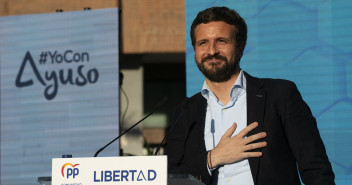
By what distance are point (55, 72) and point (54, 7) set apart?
1.96 meters

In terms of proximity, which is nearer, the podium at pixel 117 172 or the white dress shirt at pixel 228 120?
the podium at pixel 117 172

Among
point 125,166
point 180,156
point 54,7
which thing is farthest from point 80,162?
point 54,7

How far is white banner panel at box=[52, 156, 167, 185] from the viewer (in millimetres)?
2320

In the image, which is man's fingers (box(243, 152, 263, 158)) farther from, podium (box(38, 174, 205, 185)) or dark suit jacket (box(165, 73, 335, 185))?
Result: podium (box(38, 174, 205, 185))

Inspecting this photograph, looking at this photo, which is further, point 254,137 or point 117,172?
point 254,137

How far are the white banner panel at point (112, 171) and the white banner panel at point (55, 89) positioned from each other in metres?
3.65

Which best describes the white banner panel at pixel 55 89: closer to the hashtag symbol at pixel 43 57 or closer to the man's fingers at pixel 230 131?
the hashtag symbol at pixel 43 57

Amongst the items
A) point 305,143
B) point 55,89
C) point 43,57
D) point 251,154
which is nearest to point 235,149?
point 251,154

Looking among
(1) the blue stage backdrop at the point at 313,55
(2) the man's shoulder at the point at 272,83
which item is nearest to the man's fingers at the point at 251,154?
(2) the man's shoulder at the point at 272,83

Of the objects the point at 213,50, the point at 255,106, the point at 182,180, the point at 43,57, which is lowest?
the point at 182,180

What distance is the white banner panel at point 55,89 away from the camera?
6.18 meters

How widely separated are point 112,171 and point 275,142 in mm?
846

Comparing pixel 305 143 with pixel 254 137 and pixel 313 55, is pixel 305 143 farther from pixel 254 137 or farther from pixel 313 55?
pixel 313 55

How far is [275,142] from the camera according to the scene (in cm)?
278
